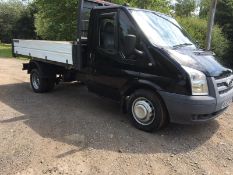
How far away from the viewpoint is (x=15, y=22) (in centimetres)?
4066

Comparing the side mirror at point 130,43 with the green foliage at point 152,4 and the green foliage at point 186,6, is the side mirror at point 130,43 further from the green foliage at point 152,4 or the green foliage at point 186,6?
the green foliage at point 186,6

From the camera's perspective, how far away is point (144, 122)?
6000 mm

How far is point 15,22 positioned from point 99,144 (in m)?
38.4

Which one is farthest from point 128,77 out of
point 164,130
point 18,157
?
point 18,157

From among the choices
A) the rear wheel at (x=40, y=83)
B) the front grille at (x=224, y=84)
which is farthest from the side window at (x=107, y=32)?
the rear wheel at (x=40, y=83)

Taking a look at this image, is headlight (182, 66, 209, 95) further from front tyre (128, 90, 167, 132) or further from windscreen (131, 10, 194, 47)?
windscreen (131, 10, 194, 47)

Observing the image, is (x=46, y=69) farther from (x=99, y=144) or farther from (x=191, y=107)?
(x=191, y=107)

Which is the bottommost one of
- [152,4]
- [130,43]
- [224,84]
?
[224,84]

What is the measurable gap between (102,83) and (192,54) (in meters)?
1.99

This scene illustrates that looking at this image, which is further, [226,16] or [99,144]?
[226,16]

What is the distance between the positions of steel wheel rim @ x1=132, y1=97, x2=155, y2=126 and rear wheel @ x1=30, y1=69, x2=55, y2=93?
3.55 meters

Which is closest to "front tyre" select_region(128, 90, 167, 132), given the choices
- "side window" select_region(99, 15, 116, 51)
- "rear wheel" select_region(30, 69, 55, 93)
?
"side window" select_region(99, 15, 116, 51)

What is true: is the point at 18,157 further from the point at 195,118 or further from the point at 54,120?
the point at 195,118

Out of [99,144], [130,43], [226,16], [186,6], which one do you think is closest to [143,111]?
[99,144]
